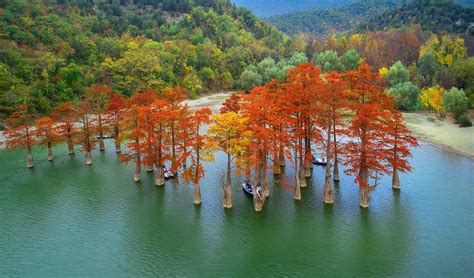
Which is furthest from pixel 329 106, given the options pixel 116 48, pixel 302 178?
pixel 116 48

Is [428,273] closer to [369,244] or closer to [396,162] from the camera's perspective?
[369,244]

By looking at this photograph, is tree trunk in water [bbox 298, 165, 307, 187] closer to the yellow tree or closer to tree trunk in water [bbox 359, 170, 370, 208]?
tree trunk in water [bbox 359, 170, 370, 208]


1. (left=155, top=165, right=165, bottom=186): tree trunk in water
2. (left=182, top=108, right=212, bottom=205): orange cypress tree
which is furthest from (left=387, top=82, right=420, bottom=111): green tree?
(left=155, top=165, right=165, bottom=186): tree trunk in water

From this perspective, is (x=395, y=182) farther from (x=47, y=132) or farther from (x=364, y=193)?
(x=47, y=132)

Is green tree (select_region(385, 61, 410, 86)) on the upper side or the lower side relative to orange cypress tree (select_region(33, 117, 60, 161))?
upper

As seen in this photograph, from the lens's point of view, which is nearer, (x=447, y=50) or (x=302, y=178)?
(x=302, y=178)
